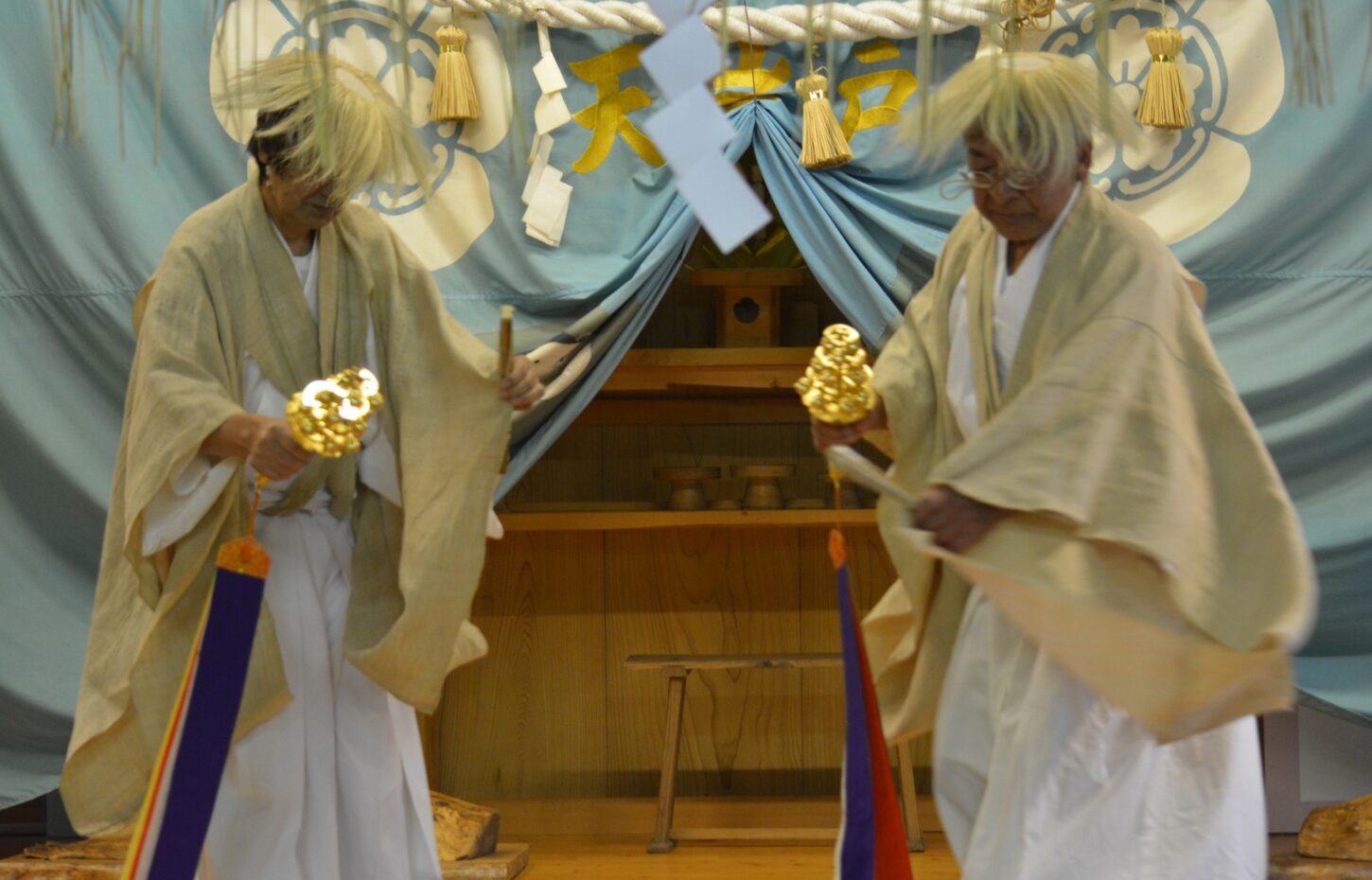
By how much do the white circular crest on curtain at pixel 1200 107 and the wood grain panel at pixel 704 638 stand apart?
1.39m

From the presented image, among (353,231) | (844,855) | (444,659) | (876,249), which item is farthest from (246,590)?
(876,249)

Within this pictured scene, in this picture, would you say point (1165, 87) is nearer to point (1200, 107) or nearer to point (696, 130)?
point (1200, 107)

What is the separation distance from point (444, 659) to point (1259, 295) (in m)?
1.99

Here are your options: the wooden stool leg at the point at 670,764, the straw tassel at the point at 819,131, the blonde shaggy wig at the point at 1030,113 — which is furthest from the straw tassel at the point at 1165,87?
the wooden stool leg at the point at 670,764

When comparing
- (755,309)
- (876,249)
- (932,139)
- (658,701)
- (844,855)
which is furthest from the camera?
(658,701)

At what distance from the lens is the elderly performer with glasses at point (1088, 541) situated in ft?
7.45

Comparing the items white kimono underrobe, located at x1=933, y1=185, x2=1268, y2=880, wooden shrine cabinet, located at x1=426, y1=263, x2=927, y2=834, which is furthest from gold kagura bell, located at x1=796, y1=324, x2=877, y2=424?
wooden shrine cabinet, located at x1=426, y1=263, x2=927, y2=834

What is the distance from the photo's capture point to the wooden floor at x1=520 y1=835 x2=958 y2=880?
12.2ft

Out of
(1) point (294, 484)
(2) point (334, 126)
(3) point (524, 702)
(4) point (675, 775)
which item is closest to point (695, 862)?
(4) point (675, 775)

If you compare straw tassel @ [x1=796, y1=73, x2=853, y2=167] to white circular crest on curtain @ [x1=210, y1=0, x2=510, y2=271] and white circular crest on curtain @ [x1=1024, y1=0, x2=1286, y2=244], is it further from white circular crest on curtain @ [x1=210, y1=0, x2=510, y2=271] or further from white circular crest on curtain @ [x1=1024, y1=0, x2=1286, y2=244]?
white circular crest on curtain @ [x1=210, y1=0, x2=510, y2=271]

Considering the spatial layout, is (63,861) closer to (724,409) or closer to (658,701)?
(658,701)

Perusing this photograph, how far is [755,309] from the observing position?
412cm

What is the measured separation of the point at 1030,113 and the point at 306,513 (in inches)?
52.6

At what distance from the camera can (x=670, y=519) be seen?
4.09m
